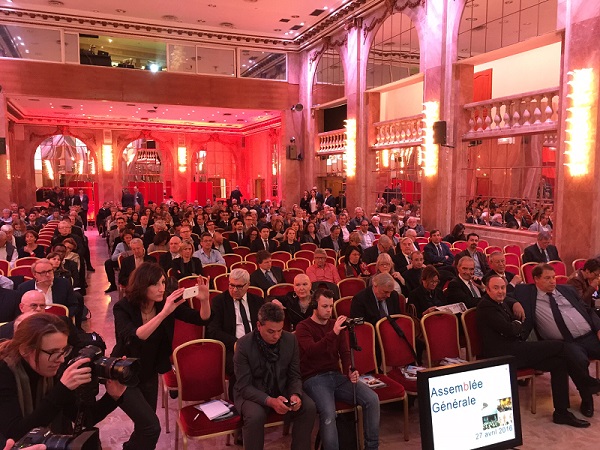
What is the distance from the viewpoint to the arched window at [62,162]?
23.4 m

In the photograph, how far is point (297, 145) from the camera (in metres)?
18.6

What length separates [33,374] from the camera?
2.28 m

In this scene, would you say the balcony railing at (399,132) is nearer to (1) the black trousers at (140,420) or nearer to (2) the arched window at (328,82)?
(2) the arched window at (328,82)

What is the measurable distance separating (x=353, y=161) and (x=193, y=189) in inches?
506

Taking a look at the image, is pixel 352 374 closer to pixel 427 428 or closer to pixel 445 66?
pixel 427 428

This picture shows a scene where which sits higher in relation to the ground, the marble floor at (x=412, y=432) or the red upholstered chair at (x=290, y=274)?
the red upholstered chair at (x=290, y=274)

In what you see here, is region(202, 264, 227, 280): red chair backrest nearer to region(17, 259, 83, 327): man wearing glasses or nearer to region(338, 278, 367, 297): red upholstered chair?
region(338, 278, 367, 297): red upholstered chair

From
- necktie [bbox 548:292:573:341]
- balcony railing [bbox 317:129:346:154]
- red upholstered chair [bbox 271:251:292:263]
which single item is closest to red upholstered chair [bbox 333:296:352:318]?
necktie [bbox 548:292:573:341]

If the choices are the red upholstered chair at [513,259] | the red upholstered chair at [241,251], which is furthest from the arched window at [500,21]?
the red upholstered chair at [241,251]

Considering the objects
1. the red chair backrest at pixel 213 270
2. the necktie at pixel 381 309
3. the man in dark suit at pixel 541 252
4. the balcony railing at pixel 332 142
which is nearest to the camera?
the necktie at pixel 381 309

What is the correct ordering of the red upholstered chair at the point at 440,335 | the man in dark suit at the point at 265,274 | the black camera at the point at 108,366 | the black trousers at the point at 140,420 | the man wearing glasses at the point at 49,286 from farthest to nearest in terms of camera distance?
the man in dark suit at the point at 265,274, the man wearing glasses at the point at 49,286, the red upholstered chair at the point at 440,335, the black trousers at the point at 140,420, the black camera at the point at 108,366

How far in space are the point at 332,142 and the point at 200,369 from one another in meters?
14.4

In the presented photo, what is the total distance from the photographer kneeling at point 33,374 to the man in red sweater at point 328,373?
1.66 meters

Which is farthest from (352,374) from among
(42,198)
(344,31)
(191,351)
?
(42,198)
